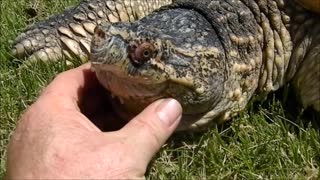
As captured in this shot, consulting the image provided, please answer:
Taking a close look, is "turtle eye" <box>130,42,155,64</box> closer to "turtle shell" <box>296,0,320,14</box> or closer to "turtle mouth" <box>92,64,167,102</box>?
"turtle mouth" <box>92,64,167,102</box>

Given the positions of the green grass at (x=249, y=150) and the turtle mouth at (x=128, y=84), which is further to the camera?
the green grass at (x=249, y=150)

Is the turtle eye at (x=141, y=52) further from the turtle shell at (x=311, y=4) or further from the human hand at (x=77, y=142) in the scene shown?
the turtle shell at (x=311, y=4)

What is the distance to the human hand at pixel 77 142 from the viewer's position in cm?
131

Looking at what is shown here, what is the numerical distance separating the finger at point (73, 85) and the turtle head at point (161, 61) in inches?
3.4

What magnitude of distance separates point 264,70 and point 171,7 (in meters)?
0.29

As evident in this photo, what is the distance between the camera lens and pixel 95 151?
131 cm

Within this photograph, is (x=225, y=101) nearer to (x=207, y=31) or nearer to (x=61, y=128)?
(x=207, y=31)

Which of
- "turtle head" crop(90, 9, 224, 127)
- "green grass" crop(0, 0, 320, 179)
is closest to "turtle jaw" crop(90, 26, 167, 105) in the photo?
"turtle head" crop(90, 9, 224, 127)

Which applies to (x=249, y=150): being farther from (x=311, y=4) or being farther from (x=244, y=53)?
(x=311, y=4)

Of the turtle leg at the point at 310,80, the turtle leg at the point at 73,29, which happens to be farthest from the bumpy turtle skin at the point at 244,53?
the turtle leg at the point at 73,29

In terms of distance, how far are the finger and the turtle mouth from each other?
0.08m

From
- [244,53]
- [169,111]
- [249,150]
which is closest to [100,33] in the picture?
[169,111]

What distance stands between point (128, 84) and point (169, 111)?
0.34 ft

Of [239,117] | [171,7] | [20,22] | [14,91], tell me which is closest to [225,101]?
[239,117]
